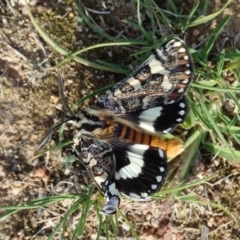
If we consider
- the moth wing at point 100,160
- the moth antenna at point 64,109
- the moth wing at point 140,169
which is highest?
the moth antenna at point 64,109

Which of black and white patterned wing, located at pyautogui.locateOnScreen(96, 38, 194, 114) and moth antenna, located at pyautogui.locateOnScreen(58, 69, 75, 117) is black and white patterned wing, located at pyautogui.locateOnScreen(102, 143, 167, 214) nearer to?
black and white patterned wing, located at pyautogui.locateOnScreen(96, 38, 194, 114)

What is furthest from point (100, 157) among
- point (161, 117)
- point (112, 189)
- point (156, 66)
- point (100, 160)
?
point (156, 66)

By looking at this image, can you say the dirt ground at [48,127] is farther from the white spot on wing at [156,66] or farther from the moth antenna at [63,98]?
the white spot on wing at [156,66]

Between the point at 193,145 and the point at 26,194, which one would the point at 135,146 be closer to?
the point at 193,145

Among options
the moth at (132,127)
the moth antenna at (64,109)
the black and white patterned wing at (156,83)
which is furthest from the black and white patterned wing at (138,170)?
the moth antenna at (64,109)

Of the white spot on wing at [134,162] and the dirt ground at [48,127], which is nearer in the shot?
the white spot on wing at [134,162]

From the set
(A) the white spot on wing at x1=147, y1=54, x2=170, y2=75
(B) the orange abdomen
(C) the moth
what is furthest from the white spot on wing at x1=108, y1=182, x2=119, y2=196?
(A) the white spot on wing at x1=147, y1=54, x2=170, y2=75

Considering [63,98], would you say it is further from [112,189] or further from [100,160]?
[112,189]

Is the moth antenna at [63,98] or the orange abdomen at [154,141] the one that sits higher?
the moth antenna at [63,98]
